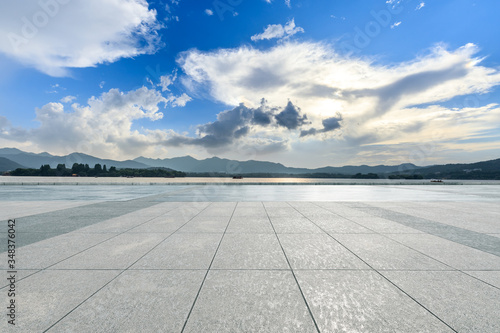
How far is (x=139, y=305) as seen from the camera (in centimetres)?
355

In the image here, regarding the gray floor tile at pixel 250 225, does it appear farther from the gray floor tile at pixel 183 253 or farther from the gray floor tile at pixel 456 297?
the gray floor tile at pixel 456 297

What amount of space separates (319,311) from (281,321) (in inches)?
25.1

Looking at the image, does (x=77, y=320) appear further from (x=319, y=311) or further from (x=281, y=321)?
(x=319, y=311)

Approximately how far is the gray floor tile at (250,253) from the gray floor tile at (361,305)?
0.85 metres

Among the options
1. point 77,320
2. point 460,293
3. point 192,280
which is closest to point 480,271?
point 460,293

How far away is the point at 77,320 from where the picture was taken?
10.6 feet

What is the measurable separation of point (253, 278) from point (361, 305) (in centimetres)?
186

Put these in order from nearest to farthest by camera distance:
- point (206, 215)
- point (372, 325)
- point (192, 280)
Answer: point (372, 325), point (192, 280), point (206, 215)

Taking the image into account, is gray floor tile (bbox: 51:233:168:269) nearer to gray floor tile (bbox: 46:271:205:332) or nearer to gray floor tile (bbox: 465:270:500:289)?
gray floor tile (bbox: 46:271:205:332)

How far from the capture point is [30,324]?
314 cm

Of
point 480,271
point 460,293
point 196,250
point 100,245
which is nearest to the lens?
point 460,293

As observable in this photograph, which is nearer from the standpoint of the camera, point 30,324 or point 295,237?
point 30,324

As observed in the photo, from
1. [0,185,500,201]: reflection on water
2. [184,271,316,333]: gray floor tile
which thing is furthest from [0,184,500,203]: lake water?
[184,271,316,333]: gray floor tile

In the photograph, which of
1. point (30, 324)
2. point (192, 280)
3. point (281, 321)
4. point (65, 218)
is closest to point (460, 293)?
point (281, 321)
